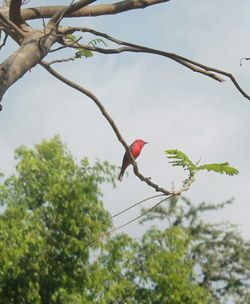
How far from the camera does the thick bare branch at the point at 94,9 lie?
449 cm

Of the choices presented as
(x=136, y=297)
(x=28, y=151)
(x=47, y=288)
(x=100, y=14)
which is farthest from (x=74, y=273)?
(x=100, y=14)

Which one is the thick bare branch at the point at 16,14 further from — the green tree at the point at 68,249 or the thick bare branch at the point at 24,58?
the green tree at the point at 68,249

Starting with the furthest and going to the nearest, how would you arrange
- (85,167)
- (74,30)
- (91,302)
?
(85,167) < (91,302) < (74,30)

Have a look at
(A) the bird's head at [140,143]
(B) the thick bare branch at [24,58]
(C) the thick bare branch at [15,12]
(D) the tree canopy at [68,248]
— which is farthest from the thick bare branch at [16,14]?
(D) the tree canopy at [68,248]

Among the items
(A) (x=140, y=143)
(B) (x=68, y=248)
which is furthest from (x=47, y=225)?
(A) (x=140, y=143)

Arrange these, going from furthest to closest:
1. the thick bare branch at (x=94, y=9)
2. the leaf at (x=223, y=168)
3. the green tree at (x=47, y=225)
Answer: the green tree at (x=47, y=225) < the thick bare branch at (x=94, y=9) < the leaf at (x=223, y=168)

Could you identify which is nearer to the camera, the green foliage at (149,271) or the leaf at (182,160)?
the leaf at (182,160)

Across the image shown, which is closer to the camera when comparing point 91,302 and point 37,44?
point 37,44

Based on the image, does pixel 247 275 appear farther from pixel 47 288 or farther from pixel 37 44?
pixel 37 44

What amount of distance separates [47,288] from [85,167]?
13.1ft

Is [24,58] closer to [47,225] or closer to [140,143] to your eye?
[140,143]

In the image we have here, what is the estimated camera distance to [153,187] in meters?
3.90

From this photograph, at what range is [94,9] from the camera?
466 cm

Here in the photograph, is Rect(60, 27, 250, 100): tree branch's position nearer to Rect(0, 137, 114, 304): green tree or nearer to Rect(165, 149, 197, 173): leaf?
Rect(165, 149, 197, 173): leaf
